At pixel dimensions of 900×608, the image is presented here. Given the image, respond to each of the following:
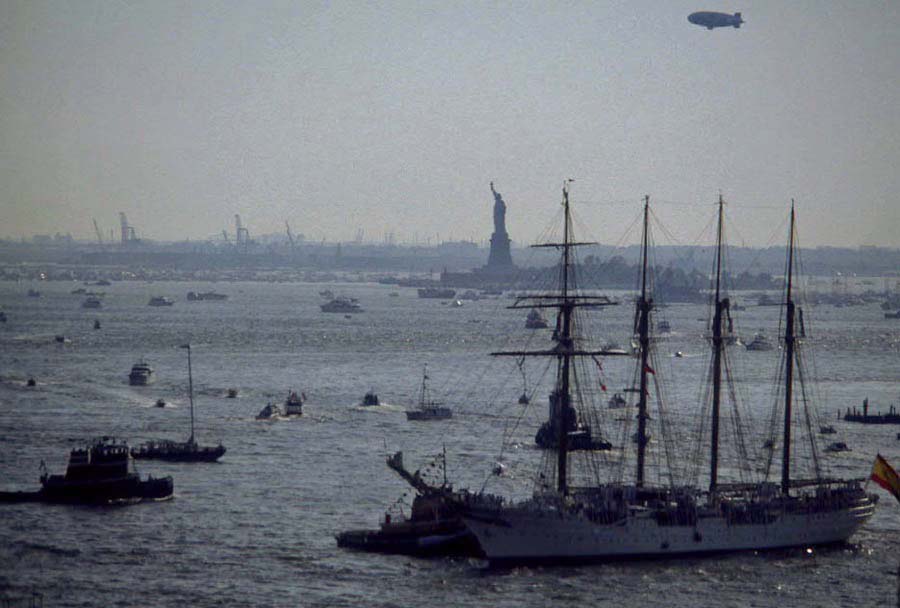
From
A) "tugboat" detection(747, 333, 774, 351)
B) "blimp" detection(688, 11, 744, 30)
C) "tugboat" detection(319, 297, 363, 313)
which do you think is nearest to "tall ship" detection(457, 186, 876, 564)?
"tugboat" detection(747, 333, 774, 351)

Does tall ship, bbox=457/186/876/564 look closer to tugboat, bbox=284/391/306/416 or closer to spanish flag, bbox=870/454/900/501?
spanish flag, bbox=870/454/900/501

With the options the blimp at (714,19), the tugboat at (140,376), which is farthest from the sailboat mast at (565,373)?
the blimp at (714,19)

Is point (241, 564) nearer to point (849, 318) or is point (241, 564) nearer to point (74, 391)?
point (74, 391)

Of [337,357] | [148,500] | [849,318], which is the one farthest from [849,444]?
[849,318]

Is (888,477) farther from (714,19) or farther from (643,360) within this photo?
(714,19)

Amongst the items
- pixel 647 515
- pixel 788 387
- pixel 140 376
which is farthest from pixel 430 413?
pixel 647 515

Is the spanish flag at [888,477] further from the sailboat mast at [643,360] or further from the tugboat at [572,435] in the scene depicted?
the tugboat at [572,435]
